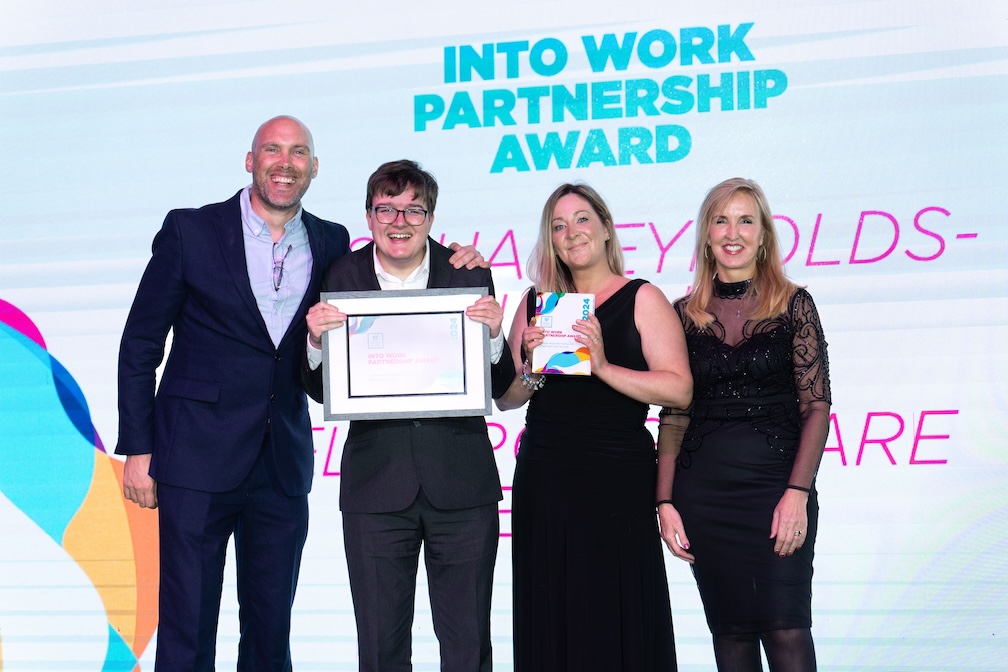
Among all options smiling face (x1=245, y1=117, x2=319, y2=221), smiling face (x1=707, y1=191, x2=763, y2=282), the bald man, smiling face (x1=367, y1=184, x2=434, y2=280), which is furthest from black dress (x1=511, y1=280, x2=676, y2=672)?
smiling face (x1=245, y1=117, x2=319, y2=221)

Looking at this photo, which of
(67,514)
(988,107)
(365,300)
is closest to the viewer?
(365,300)

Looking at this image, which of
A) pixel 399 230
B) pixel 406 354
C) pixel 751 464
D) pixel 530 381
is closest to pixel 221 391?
pixel 406 354

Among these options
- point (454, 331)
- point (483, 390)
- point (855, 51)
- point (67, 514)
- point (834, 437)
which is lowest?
point (67, 514)

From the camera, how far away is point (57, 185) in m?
3.91

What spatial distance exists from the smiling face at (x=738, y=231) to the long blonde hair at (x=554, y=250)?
0.99ft

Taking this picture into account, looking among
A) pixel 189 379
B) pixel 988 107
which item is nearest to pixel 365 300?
pixel 189 379

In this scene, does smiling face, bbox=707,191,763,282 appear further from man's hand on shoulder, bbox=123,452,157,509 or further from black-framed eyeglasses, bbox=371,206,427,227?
man's hand on shoulder, bbox=123,452,157,509

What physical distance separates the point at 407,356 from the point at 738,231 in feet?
2.93

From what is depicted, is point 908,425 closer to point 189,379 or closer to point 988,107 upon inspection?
point 988,107

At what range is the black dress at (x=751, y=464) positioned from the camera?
230cm

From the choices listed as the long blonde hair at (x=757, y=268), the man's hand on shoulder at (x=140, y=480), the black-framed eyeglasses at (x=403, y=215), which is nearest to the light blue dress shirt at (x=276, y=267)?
the black-framed eyeglasses at (x=403, y=215)

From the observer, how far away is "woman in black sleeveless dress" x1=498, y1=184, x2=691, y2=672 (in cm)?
241

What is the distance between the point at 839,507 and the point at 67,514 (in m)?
2.96

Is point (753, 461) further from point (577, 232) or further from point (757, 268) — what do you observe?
point (577, 232)
